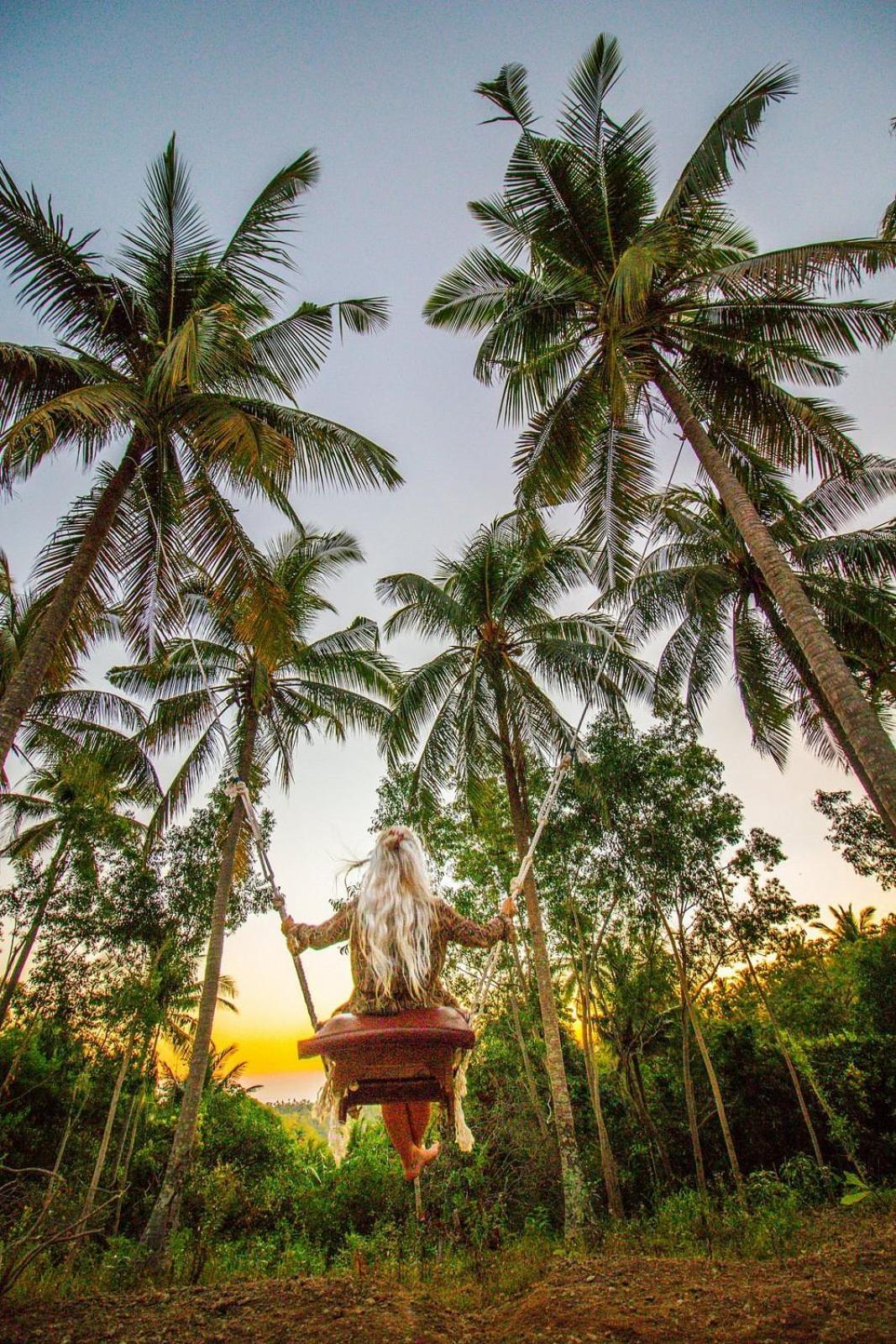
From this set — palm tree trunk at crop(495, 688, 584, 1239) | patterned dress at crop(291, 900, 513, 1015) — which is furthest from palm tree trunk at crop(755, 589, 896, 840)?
patterned dress at crop(291, 900, 513, 1015)

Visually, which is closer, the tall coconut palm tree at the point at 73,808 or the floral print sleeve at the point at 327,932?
the floral print sleeve at the point at 327,932

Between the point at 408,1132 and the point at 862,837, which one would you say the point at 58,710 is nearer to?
the point at 408,1132

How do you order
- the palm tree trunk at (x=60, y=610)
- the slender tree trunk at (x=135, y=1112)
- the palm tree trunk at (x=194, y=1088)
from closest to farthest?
the palm tree trunk at (x=60, y=610) < the palm tree trunk at (x=194, y=1088) < the slender tree trunk at (x=135, y=1112)

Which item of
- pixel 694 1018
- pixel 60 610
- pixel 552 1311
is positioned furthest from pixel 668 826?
pixel 60 610

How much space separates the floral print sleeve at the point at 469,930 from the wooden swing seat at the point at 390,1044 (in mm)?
419

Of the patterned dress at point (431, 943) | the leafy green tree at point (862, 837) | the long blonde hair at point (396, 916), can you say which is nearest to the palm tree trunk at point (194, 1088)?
the patterned dress at point (431, 943)

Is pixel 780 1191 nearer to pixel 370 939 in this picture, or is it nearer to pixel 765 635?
pixel 765 635

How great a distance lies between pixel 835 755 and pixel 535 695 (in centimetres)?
601

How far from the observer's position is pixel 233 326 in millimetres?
6012

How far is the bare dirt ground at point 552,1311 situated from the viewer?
3.64 m

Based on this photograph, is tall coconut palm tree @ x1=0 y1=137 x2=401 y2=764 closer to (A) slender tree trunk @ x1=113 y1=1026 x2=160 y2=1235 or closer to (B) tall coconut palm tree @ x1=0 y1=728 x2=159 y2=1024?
(B) tall coconut palm tree @ x1=0 y1=728 x2=159 y2=1024

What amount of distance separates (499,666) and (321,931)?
27.2 feet

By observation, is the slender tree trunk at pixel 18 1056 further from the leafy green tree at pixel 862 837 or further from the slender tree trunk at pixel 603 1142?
the leafy green tree at pixel 862 837

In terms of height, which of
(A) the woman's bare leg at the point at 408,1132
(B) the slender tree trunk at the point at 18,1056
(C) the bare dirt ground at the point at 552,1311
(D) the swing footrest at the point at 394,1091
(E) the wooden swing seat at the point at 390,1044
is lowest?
(C) the bare dirt ground at the point at 552,1311
